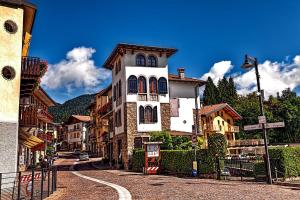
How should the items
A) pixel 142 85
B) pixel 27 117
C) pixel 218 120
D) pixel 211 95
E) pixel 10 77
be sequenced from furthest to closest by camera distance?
pixel 211 95, pixel 218 120, pixel 142 85, pixel 27 117, pixel 10 77

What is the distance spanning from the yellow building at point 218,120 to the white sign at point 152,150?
23.1 meters

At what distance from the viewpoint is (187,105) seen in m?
38.3

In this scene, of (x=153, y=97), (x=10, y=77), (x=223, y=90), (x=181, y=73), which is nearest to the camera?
(x=10, y=77)

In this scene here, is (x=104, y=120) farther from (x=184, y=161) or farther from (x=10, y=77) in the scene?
(x=10, y=77)

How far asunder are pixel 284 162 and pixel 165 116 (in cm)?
1925

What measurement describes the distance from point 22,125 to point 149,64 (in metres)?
18.3

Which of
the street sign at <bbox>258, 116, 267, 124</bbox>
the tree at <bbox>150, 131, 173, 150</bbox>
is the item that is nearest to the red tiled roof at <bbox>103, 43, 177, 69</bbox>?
the tree at <bbox>150, 131, 173, 150</bbox>

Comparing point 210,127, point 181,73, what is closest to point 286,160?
point 181,73

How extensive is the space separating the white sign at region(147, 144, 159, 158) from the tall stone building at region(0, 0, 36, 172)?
12.0m

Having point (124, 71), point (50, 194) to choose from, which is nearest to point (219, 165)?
point (50, 194)

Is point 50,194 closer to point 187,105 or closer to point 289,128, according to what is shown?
point 187,105

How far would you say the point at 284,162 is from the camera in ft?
56.7

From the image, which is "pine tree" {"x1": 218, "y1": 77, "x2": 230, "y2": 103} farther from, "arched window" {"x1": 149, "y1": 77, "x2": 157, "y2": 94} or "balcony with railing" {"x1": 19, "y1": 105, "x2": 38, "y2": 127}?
"balcony with railing" {"x1": 19, "y1": 105, "x2": 38, "y2": 127}

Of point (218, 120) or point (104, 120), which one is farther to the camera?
point (104, 120)
